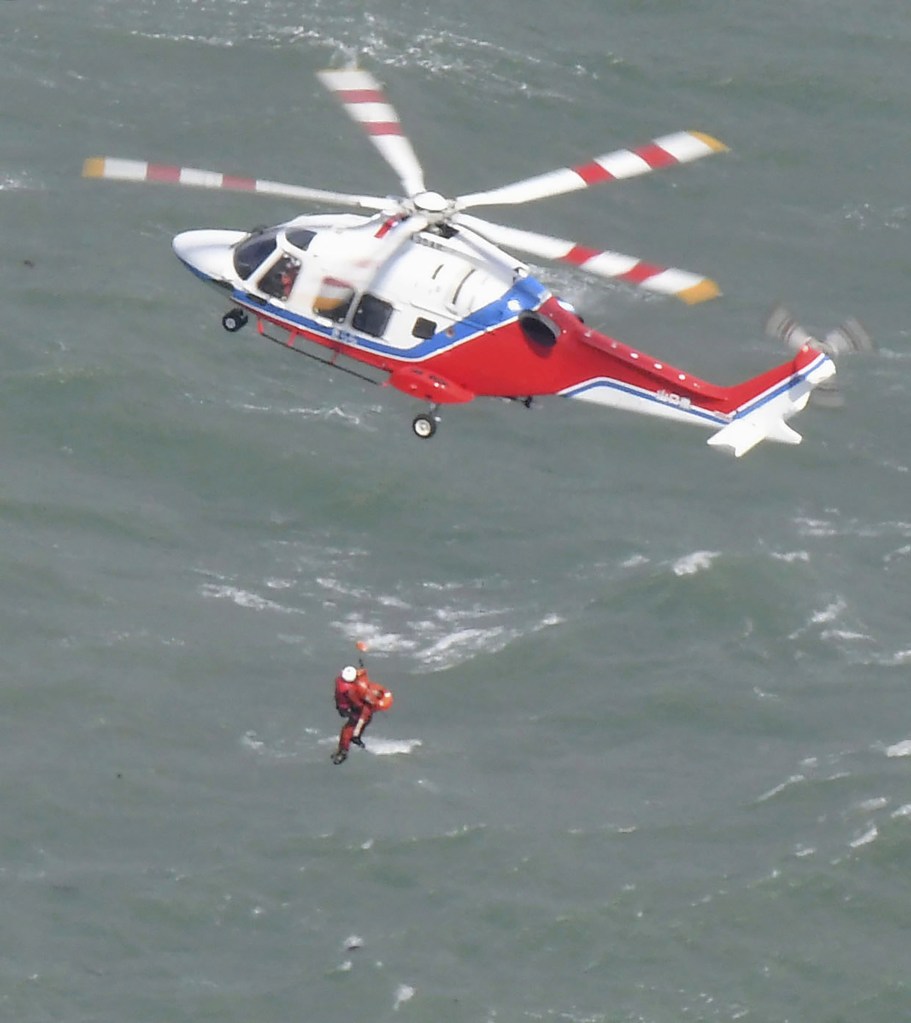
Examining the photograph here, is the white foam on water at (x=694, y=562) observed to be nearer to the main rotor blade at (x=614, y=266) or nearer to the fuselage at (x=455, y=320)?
the fuselage at (x=455, y=320)

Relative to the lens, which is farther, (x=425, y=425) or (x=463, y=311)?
(x=425, y=425)

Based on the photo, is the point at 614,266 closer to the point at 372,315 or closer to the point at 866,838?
the point at 372,315

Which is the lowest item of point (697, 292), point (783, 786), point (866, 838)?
point (783, 786)

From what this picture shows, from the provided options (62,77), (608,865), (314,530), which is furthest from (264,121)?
(608,865)

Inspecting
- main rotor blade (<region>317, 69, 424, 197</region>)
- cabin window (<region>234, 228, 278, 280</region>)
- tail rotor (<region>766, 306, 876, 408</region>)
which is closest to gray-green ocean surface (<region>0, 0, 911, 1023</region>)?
cabin window (<region>234, 228, 278, 280</region>)

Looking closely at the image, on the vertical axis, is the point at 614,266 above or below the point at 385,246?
above

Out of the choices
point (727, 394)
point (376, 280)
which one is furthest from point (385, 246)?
point (727, 394)

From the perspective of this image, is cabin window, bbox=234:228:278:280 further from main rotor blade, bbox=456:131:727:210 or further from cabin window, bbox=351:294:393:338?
main rotor blade, bbox=456:131:727:210
